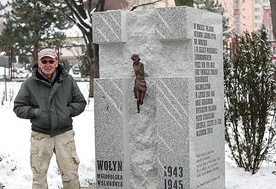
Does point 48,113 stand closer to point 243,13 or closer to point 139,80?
point 139,80

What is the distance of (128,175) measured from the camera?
6.94 metres

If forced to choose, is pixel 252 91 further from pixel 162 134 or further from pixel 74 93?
pixel 74 93

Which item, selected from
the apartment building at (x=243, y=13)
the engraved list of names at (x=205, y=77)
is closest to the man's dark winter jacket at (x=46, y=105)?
the engraved list of names at (x=205, y=77)

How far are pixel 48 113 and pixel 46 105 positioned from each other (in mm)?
87

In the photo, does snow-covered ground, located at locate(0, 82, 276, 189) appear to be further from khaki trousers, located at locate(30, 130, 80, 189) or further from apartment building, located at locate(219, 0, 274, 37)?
apartment building, located at locate(219, 0, 274, 37)

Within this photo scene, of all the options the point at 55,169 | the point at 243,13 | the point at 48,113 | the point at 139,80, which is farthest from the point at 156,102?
the point at 243,13

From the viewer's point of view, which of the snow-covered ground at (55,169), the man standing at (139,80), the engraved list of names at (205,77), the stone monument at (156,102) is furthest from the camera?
the snow-covered ground at (55,169)

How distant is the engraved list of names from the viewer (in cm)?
681

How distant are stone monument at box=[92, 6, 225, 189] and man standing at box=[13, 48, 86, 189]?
73 centimetres

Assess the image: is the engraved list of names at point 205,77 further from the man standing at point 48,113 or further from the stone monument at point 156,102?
the man standing at point 48,113

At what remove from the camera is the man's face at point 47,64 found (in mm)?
6113

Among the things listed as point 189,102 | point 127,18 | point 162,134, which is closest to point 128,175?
point 162,134

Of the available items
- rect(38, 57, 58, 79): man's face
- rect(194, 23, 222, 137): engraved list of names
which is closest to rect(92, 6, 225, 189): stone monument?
rect(194, 23, 222, 137): engraved list of names

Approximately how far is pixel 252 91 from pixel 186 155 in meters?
2.91
